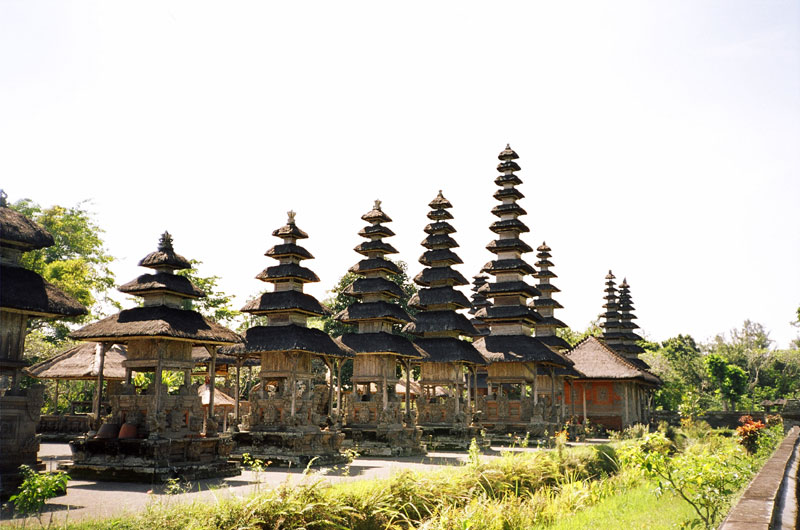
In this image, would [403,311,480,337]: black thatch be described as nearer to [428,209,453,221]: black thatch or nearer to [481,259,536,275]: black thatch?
[428,209,453,221]: black thatch

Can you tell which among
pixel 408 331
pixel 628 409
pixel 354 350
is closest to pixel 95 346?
pixel 354 350

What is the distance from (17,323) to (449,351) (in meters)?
21.1

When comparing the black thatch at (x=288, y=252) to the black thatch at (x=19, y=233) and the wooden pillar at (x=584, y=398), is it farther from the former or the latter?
the wooden pillar at (x=584, y=398)

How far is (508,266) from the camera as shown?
41.2 meters

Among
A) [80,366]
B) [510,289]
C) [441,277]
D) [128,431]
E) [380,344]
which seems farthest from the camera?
[510,289]

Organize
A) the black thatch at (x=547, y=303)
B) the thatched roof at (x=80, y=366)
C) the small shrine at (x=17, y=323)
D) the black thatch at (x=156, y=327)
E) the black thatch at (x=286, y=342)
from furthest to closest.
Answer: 1. the black thatch at (x=547, y=303)
2. the thatched roof at (x=80, y=366)
3. the black thatch at (x=286, y=342)
4. the black thatch at (x=156, y=327)
5. the small shrine at (x=17, y=323)

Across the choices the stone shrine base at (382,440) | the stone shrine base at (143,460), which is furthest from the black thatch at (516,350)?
the stone shrine base at (143,460)

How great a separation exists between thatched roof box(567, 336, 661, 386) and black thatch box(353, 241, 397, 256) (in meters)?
19.4

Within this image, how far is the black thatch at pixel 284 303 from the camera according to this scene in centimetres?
2567

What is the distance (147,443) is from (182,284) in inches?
200

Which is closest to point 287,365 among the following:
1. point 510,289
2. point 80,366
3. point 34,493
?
point 80,366

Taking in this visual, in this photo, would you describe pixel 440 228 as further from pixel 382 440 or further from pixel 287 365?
pixel 287 365

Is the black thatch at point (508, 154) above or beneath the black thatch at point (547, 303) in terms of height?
above

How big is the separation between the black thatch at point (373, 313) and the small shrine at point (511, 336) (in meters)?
8.31
